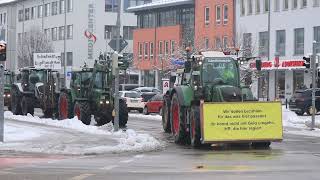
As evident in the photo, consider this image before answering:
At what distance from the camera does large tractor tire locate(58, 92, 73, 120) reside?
32.8m

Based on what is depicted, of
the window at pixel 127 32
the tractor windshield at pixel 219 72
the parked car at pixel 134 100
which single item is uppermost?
the window at pixel 127 32

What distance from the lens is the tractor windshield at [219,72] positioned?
22453mm

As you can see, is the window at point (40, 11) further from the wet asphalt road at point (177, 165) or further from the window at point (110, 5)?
the wet asphalt road at point (177, 165)

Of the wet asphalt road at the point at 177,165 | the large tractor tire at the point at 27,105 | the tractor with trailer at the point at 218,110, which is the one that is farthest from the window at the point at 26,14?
the wet asphalt road at the point at 177,165

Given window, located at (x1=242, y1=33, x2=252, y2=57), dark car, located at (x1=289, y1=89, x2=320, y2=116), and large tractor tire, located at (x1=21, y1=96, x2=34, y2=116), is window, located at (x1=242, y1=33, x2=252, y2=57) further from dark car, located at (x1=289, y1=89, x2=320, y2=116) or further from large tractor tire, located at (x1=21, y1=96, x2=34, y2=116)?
large tractor tire, located at (x1=21, y1=96, x2=34, y2=116)

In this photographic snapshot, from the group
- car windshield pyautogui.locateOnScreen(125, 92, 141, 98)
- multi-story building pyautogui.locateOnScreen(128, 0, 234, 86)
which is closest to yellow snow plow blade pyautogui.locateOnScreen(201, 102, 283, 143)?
car windshield pyautogui.locateOnScreen(125, 92, 141, 98)

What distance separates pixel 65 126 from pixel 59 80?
9477mm

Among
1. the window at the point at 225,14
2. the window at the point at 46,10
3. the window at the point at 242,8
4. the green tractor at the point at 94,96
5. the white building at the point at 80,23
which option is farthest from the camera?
the window at the point at 46,10

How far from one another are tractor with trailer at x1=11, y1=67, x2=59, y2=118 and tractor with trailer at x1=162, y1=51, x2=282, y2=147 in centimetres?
1386

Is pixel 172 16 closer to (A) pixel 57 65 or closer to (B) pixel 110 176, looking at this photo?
(A) pixel 57 65

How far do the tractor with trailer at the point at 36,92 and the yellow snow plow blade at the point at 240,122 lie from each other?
16853 millimetres

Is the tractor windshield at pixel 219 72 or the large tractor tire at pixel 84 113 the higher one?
the tractor windshield at pixel 219 72

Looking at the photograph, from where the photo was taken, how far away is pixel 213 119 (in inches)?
818

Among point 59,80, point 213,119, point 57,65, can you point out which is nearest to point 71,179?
point 213,119
